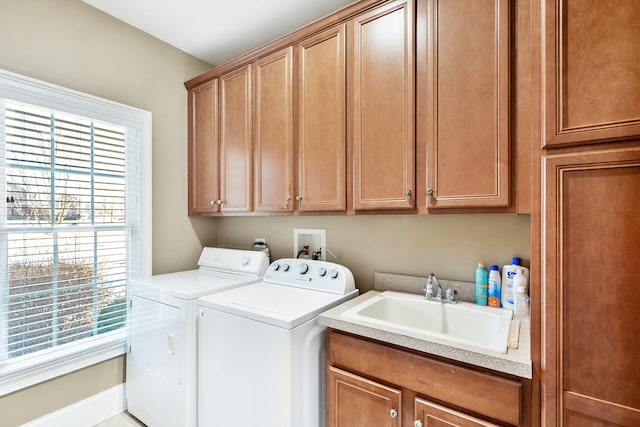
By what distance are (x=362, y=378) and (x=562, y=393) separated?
71 centimetres

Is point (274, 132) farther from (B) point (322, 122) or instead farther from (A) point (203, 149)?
(A) point (203, 149)

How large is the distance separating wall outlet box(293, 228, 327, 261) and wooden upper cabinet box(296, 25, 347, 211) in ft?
1.32

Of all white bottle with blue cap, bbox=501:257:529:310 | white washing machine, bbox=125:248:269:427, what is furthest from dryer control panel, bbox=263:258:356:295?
white bottle with blue cap, bbox=501:257:529:310

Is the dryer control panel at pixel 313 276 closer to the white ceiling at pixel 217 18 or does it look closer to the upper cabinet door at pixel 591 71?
the upper cabinet door at pixel 591 71

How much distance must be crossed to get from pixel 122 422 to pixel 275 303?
154cm

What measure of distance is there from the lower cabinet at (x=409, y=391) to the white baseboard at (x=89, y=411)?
5.56ft

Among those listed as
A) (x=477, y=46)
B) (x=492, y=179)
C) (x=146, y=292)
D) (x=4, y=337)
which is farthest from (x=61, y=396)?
(x=477, y=46)

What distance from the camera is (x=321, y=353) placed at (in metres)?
1.53

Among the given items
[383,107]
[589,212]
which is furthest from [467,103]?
[589,212]

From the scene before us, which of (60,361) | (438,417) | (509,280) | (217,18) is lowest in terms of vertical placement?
(60,361)

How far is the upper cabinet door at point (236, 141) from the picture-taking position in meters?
2.17

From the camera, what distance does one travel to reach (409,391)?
1.20m

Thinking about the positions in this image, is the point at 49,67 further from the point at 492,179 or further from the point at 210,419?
the point at 492,179

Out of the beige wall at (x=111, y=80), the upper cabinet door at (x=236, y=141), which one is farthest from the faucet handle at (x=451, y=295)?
the beige wall at (x=111, y=80)
